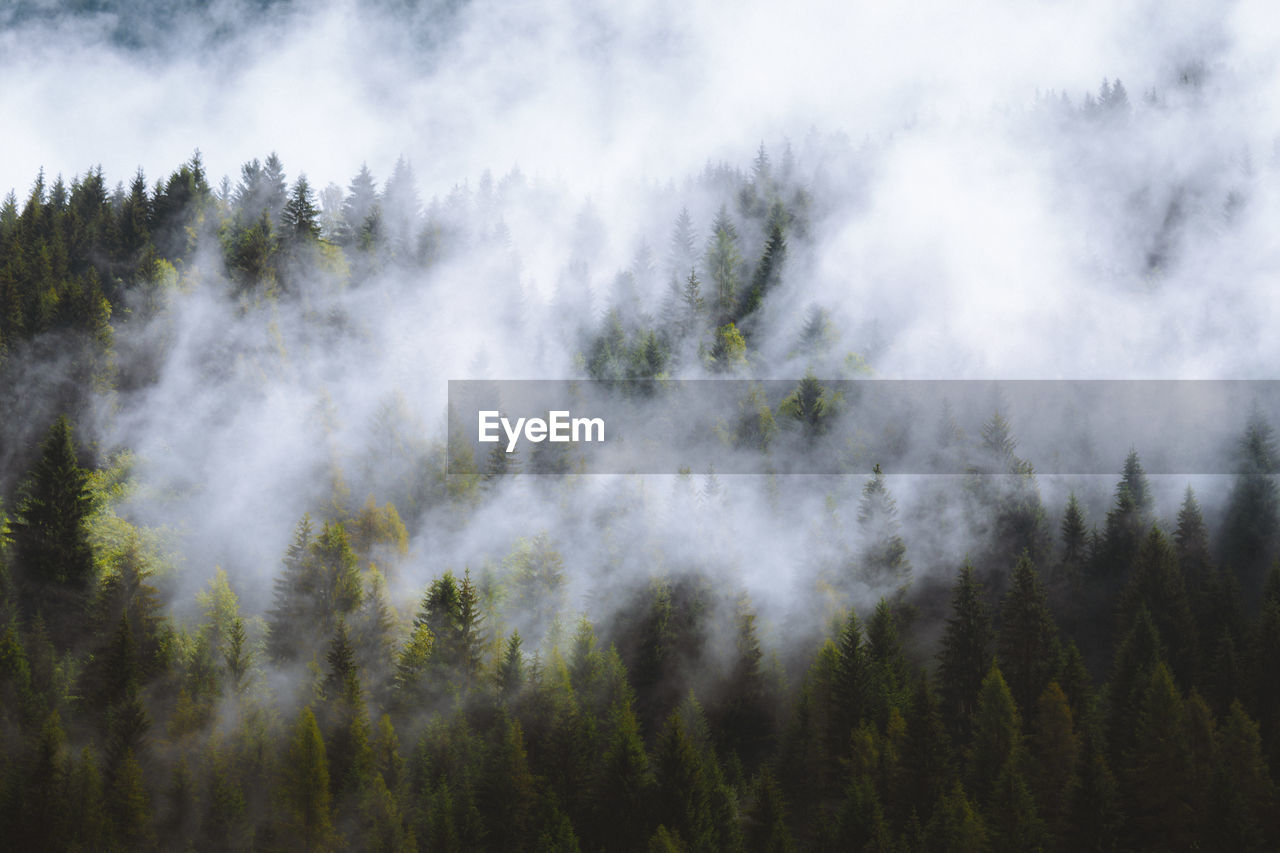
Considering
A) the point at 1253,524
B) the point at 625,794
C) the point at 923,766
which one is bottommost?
the point at 625,794

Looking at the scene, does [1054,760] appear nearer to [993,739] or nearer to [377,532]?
[993,739]

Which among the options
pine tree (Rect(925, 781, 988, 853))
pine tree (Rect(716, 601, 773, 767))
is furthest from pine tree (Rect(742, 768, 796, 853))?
pine tree (Rect(716, 601, 773, 767))

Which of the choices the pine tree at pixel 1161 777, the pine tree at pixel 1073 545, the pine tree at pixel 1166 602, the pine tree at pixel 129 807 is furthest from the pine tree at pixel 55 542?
the pine tree at pixel 1073 545

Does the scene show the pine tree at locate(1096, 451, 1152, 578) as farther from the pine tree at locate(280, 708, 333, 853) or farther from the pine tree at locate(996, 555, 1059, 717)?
the pine tree at locate(280, 708, 333, 853)

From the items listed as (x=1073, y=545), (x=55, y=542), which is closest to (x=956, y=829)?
(x=1073, y=545)

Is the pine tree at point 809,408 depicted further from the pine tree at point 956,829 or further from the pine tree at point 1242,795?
the pine tree at point 956,829

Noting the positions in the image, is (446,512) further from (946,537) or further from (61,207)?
(61,207)

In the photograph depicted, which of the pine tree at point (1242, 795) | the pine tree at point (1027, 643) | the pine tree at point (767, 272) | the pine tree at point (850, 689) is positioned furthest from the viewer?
the pine tree at point (767, 272)
